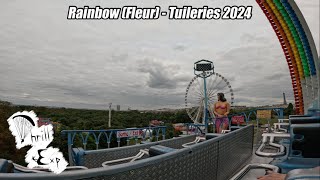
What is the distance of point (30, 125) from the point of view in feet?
7.35

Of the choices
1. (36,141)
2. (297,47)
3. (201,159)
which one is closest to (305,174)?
(201,159)

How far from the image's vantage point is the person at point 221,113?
998 centimetres

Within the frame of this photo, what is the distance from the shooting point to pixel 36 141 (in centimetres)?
211

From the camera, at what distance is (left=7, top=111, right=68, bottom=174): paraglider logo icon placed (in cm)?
194

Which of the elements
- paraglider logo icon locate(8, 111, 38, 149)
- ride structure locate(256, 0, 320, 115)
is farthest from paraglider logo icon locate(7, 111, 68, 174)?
ride structure locate(256, 0, 320, 115)

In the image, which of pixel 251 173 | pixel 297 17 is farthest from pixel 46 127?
pixel 297 17

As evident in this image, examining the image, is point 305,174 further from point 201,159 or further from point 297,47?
point 297,47

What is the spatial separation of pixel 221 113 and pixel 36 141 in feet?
28.0

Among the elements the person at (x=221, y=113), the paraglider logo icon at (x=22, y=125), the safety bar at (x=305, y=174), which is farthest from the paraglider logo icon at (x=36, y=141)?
the person at (x=221, y=113)

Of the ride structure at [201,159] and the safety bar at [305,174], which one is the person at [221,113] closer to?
the ride structure at [201,159]

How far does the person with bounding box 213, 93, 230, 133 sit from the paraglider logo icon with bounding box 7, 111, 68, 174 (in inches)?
329

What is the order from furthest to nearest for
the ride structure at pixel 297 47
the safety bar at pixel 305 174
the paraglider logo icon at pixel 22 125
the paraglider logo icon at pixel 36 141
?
the ride structure at pixel 297 47 → the paraglider logo icon at pixel 22 125 → the paraglider logo icon at pixel 36 141 → the safety bar at pixel 305 174

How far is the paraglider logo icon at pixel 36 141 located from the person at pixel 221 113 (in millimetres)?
8348

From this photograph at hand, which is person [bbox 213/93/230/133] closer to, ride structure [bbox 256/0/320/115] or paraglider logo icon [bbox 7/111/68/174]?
ride structure [bbox 256/0/320/115]
